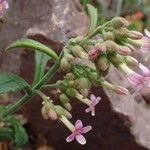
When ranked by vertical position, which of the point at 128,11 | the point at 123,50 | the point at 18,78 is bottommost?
the point at 128,11

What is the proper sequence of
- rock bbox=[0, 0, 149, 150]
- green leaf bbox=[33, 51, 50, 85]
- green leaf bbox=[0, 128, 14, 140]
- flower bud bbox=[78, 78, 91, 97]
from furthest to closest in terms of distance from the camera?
rock bbox=[0, 0, 149, 150] → green leaf bbox=[0, 128, 14, 140] → green leaf bbox=[33, 51, 50, 85] → flower bud bbox=[78, 78, 91, 97]

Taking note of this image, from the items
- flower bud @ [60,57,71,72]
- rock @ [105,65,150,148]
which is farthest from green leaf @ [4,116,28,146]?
flower bud @ [60,57,71,72]

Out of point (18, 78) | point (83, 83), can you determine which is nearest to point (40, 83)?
point (18, 78)

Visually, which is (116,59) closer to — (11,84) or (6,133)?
(11,84)

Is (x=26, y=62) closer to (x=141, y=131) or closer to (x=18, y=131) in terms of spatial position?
(x=18, y=131)

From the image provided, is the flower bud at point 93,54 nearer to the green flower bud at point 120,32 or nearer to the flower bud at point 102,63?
the flower bud at point 102,63

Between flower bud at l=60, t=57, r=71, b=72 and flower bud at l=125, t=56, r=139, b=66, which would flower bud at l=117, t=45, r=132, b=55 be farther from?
flower bud at l=60, t=57, r=71, b=72

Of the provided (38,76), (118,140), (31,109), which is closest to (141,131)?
(118,140)

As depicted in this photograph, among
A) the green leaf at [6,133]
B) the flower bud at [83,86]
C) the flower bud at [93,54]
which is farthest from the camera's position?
the green leaf at [6,133]

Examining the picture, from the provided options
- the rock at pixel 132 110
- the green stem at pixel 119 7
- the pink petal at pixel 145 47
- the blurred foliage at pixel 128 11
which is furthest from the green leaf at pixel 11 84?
the green stem at pixel 119 7
